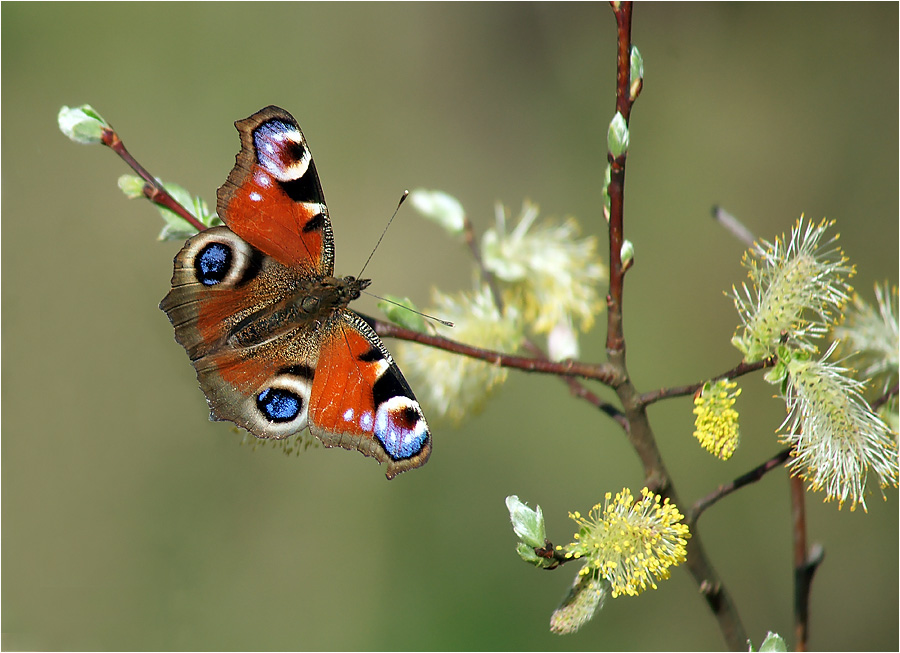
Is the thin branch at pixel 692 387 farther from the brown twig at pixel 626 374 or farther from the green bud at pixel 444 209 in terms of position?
the green bud at pixel 444 209

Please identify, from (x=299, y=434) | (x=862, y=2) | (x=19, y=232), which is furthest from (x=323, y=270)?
(x=862, y=2)

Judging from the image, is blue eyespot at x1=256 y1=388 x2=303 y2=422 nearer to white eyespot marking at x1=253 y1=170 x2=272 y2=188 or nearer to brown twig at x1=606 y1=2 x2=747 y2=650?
white eyespot marking at x1=253 y1=170 x2=272 y2=188

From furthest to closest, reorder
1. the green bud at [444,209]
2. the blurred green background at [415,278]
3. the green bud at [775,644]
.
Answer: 1. the blurred green background at [415,278]
2. the green bud at [444,209]
3. the green bud at [775,644]

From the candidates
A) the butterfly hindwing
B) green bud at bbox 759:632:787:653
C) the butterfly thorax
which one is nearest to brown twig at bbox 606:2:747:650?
green bud at bbox 759:632:787:653

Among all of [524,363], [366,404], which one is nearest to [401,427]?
[366,404]

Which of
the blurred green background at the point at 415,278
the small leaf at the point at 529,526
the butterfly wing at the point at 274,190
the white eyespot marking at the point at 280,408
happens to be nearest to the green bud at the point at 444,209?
the butterfly wing at the point at 274,190

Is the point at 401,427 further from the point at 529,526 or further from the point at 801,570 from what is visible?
the point at 801,570

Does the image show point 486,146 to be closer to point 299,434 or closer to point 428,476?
point 428,476
